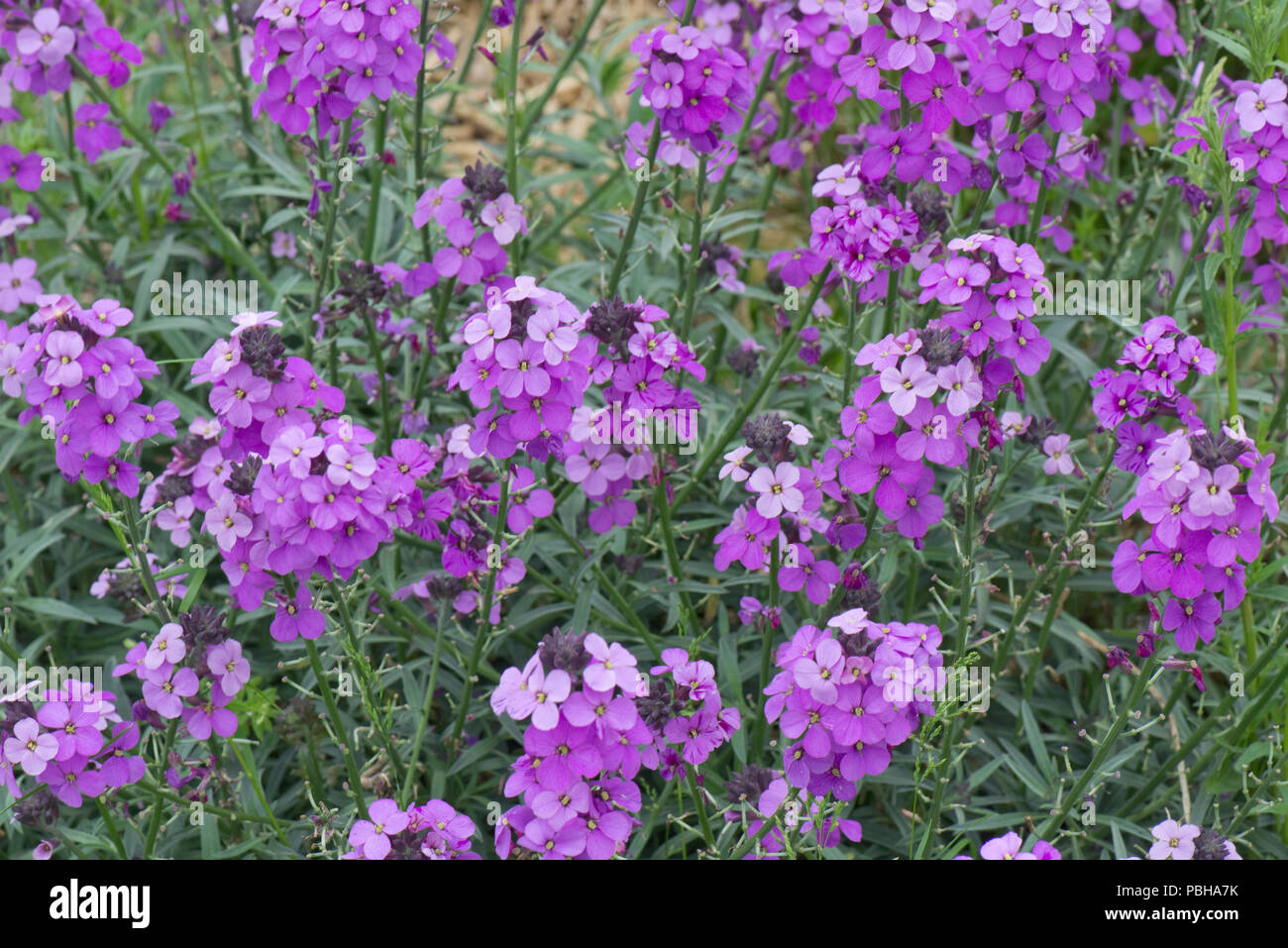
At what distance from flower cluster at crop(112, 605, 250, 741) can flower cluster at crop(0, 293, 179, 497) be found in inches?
15.9

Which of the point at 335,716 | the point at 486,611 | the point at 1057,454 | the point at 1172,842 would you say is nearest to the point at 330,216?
the point at 486,611

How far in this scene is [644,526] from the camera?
443 centimetres

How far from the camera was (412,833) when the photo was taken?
9.91 ft

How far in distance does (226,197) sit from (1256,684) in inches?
177

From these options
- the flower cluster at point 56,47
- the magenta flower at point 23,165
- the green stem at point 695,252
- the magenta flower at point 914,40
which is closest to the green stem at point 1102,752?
the magenta flower at point 914,40

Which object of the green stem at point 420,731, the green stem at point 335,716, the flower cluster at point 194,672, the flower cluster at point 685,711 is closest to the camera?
the flower cluster at point 685,711

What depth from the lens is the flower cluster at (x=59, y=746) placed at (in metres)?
3.27

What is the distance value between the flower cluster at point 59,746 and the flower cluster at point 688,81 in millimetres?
2342

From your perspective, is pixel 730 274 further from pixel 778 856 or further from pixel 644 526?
pixel 778 856

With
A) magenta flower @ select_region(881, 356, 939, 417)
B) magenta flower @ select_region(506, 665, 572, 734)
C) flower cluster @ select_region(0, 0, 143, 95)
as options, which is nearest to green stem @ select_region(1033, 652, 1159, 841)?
magenta flower @ select_region(881, 356, 939, 417)

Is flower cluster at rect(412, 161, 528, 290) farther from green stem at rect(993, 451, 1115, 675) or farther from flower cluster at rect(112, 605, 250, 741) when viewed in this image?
green stem at rect(993, 451, 1115, 675)

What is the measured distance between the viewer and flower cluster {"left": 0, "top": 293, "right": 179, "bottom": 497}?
10.9 ft

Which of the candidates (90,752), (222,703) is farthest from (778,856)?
(90,752)

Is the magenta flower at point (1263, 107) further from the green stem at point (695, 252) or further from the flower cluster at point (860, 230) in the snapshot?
the green stem at point (695, 252)
